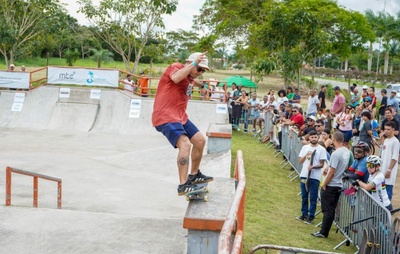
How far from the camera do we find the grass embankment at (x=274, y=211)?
311 inches

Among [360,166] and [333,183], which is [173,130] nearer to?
[333,183]

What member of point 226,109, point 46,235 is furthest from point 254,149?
point 46,235

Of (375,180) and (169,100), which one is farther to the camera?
(375,180)

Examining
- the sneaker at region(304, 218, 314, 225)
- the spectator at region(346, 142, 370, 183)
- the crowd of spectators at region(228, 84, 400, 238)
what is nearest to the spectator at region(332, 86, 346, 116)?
the crowd of spectators at region(228, 84, 400, 238)

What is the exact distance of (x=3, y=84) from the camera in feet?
77.8

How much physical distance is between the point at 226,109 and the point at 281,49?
8926 mm

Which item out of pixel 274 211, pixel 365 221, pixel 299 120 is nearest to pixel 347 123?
pixel 299 120

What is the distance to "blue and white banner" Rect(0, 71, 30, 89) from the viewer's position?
23487 mm

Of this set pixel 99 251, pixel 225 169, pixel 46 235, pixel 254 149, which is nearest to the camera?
pixel 99 251

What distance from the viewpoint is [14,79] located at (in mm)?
23625

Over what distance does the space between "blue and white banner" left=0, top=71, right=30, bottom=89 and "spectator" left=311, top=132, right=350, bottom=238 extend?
18.2m

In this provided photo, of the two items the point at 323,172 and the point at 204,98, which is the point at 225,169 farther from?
the point at 204,98

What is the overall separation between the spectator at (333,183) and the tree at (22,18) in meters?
26.2

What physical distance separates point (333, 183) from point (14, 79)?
1885cm
